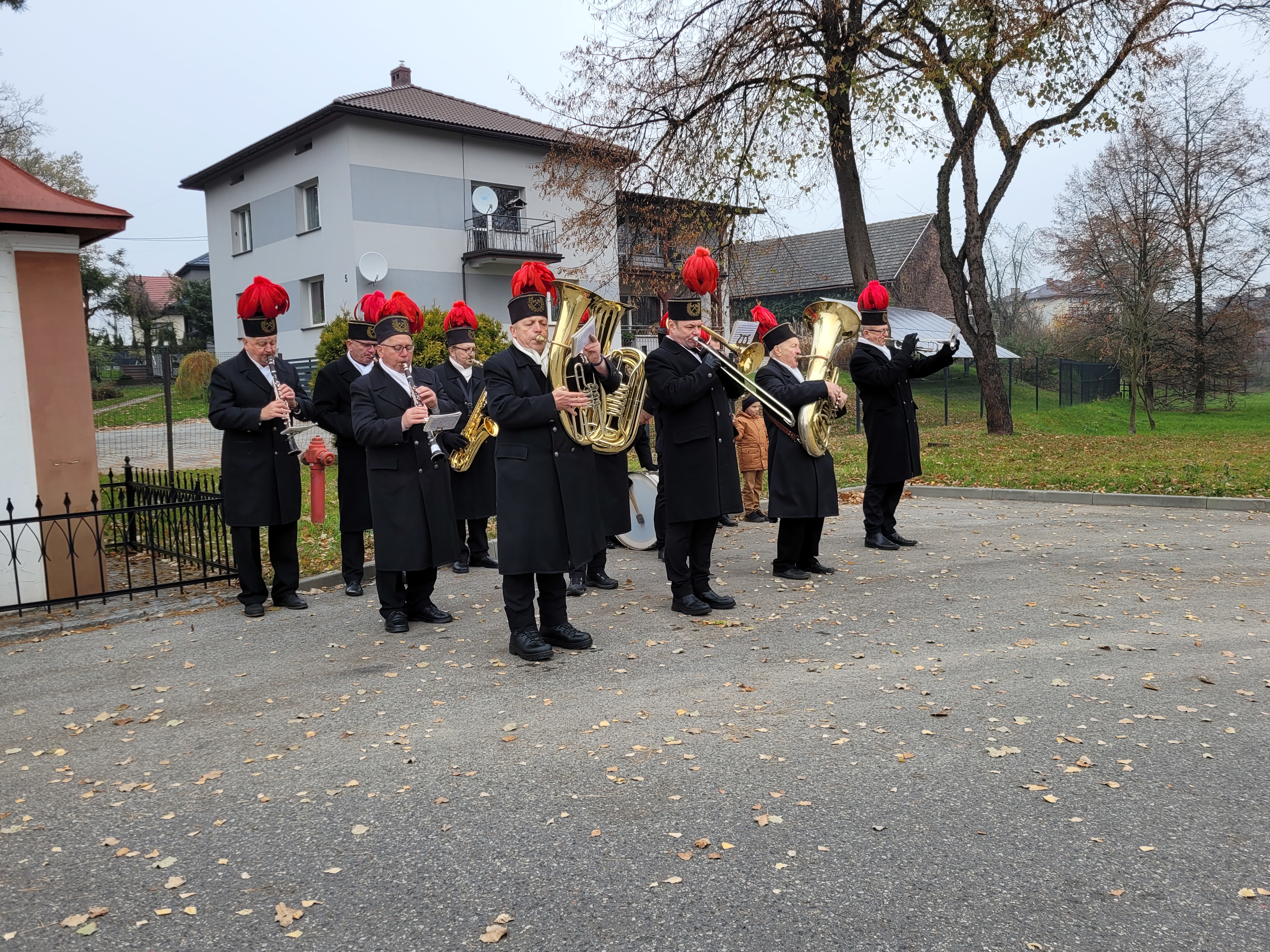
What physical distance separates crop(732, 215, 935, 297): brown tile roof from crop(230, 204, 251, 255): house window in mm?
18151

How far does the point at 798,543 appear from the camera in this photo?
823 centimetres

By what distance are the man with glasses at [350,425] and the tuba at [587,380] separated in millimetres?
2304

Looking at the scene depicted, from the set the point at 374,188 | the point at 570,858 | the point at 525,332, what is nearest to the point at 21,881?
the point at 570,858

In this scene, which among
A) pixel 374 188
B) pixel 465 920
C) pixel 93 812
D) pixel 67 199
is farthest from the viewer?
pixel 374 188

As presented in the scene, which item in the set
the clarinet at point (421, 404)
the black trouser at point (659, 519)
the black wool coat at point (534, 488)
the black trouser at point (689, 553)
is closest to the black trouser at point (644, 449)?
the black trouser at point (659, 519)

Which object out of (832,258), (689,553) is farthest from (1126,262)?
(689,553)

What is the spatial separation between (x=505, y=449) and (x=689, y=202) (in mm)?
14555

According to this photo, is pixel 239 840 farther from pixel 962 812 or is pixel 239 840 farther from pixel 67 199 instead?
pixel 67 199

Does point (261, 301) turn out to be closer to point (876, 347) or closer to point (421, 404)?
point (421, 404)

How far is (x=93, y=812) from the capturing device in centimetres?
402

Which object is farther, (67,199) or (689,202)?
(689,202)

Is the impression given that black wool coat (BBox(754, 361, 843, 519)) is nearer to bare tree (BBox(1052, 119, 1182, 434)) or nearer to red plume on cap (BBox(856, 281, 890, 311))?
red plume on cap (BBox(856, 281, 890, 311))

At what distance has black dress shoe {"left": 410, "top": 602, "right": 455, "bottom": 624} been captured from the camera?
23.1 ft

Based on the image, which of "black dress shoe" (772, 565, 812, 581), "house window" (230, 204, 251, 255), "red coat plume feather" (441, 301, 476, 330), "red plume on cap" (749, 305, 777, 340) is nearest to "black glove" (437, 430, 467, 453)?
"red coat plume feather" (441, 301, 476, 330)
